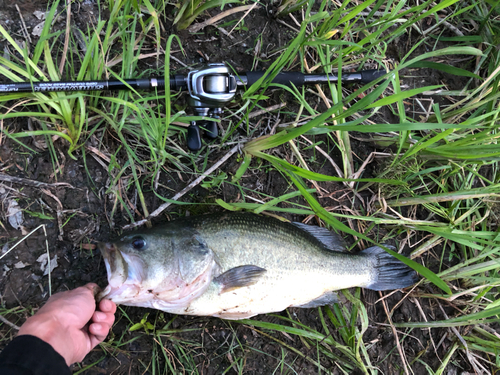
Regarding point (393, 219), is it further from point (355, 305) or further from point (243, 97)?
point (243, 97)

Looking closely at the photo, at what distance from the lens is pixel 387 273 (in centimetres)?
295

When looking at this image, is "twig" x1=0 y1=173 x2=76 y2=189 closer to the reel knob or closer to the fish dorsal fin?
the reel knob

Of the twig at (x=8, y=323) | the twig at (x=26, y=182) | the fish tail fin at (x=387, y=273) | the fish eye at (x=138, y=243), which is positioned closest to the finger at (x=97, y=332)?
the twig at (x=8, y=323)

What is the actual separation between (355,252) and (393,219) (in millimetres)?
499

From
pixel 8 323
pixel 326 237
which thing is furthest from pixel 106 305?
pixel 326 237

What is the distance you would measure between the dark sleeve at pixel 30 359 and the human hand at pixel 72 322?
0.05m

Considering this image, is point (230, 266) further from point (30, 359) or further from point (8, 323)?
point (8, 323)

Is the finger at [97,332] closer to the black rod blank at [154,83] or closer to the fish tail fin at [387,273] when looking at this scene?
the black rod blank at [154,83]

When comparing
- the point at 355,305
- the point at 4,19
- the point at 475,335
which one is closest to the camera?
the point at 4,19

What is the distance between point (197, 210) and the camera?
2795 mm

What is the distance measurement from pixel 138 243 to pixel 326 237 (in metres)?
1.61

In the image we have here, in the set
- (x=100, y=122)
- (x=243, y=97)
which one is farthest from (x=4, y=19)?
(x=243, y=97)

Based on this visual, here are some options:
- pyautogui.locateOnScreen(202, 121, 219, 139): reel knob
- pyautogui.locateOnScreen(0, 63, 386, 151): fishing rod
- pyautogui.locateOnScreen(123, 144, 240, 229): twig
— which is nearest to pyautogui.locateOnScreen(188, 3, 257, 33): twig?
pyautogui.locateOnScreen(0, 63, 386, 151): fishing rod

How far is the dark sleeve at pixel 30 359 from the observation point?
74.6 inches
